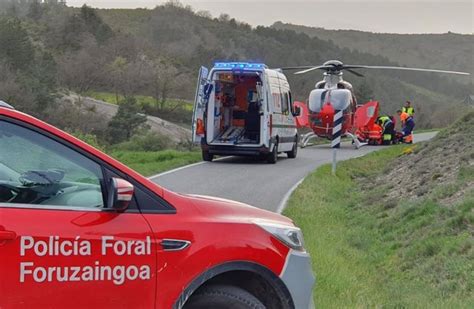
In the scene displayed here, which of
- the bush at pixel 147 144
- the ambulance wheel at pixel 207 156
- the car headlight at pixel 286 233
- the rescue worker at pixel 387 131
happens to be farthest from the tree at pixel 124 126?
the car headlight at pixel 286 233

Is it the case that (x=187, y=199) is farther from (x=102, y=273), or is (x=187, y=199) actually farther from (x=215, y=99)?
(x=215, y=99)

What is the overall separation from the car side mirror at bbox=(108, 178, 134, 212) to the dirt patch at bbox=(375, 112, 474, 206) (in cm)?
795

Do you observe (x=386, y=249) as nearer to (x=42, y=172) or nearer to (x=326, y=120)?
(x=42, y=172)

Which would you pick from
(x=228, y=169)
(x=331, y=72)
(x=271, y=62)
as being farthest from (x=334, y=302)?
(x=271, y=62)

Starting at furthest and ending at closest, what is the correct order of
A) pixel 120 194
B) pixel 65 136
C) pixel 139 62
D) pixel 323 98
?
1. pixel 139 62
2. pixel 323 98
3. pixel 65 136
4. pixel 120 194

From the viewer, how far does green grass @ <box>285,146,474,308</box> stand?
682 cm

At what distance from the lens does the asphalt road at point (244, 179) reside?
13.6 meters

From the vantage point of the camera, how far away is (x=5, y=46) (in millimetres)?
51438

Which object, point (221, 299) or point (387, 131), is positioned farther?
point (387, 131)

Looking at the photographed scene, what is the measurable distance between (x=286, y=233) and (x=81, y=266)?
1430 mm

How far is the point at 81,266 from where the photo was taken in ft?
11.9

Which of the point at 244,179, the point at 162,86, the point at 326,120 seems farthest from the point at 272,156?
the point at 162,86

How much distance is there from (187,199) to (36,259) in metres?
1.07

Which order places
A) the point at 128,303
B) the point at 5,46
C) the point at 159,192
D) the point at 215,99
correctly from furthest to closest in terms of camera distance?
1. the point at 5,46
2. the point at 215,99
3. the point at 159,192
4. the point at 128,303
